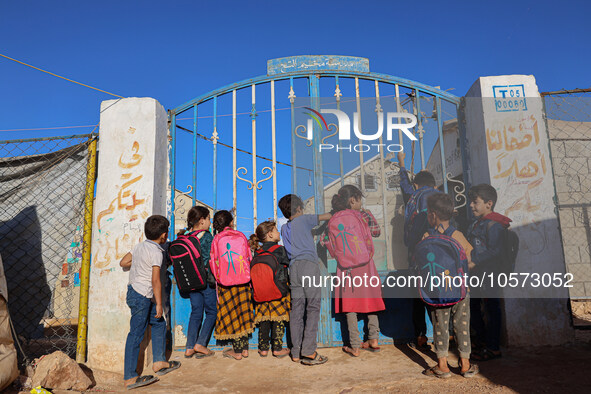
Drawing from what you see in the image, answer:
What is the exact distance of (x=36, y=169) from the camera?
421 cm

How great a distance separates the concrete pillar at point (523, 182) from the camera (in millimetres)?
3988

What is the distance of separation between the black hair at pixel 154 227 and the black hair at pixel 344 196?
1610 millimetres

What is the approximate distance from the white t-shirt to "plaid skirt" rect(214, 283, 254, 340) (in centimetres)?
76

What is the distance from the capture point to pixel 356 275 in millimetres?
3854

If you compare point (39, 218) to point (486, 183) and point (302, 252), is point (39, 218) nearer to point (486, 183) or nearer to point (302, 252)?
point (302, 252)

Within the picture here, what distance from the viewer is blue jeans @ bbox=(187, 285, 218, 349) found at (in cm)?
397

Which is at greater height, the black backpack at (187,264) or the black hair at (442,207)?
the black hair at (442,207)

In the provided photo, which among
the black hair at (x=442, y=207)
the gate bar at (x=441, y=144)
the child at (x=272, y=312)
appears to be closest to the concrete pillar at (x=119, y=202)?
the child at (x=272, y=312)

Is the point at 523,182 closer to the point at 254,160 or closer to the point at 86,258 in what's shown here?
the point at 254,160

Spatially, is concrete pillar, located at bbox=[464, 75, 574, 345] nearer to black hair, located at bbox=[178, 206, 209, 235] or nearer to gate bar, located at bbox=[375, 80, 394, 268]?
gate bar, located at bbox=[375, 80, 394, 268]

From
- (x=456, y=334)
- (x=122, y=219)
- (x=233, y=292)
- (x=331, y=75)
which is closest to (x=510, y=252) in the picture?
(x=456, y=334)

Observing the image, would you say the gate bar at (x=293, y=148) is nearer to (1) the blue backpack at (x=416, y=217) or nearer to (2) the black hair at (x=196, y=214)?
(2) the black hair at (x=196, y=214)

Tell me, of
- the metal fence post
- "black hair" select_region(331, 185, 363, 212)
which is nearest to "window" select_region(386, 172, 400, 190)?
"black hair" select_region(331, 185, 363, 212)

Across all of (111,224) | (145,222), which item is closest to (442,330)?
(145,222)
